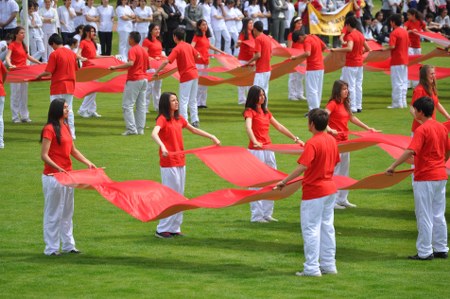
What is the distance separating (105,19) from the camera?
3294 centimetres

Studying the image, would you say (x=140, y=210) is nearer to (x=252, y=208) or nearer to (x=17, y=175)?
(x=252, y=208)

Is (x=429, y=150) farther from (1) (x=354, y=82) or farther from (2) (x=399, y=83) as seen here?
(2) (x=399, y=83)

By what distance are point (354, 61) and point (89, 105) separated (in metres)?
6.40

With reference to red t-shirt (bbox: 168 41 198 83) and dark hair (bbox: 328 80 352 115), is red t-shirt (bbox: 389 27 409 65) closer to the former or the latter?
red t-shirt (bbox: 168 41 198 83)

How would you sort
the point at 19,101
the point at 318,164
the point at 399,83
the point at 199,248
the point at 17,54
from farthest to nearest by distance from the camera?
the point at 399,83
the point at 19,101
the point at 17,54
the point at 199,248
the point at 318,164

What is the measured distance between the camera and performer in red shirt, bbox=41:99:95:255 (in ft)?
42.5

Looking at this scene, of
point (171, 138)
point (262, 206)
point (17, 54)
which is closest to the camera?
point (171, 138)

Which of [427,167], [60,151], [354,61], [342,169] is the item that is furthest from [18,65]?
[427,167]

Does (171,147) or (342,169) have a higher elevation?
(171,147)

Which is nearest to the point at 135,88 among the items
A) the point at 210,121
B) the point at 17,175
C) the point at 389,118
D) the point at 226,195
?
the point at 210,121

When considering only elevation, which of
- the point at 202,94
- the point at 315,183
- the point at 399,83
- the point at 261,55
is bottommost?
the point at 202,94

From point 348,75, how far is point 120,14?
9.61 metres

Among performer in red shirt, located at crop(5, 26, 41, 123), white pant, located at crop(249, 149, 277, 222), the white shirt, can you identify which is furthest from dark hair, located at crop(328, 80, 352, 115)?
the white shirt

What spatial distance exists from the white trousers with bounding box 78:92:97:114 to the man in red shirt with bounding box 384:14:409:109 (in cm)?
726
